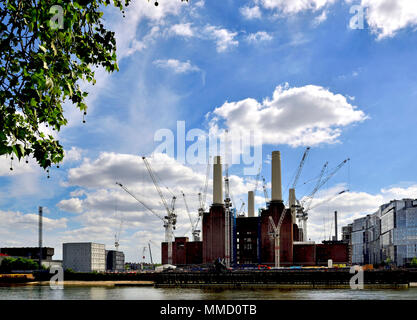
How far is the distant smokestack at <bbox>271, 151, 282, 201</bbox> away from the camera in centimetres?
15088

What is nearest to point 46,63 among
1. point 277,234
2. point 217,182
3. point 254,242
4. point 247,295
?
point 247,295

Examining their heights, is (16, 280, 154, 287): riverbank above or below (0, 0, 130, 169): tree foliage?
below

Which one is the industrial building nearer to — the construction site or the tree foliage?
the construction site

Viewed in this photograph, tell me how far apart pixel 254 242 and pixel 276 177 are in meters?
29.8

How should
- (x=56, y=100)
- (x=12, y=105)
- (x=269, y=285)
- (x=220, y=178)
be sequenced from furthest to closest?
(x=220, y=178), (x=269, y=285), (x=56, y=100), (x=12, y=105)

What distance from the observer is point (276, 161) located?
5994 inches

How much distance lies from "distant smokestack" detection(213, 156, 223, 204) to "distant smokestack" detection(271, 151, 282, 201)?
65.1ft

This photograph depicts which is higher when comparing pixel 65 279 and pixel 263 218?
pixel 263 218

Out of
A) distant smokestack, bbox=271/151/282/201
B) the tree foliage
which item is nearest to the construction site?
distant smokestack, bbox=271/151/282/201

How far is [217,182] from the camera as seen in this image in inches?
6388

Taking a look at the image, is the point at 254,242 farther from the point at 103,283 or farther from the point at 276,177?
the point at 103,283
